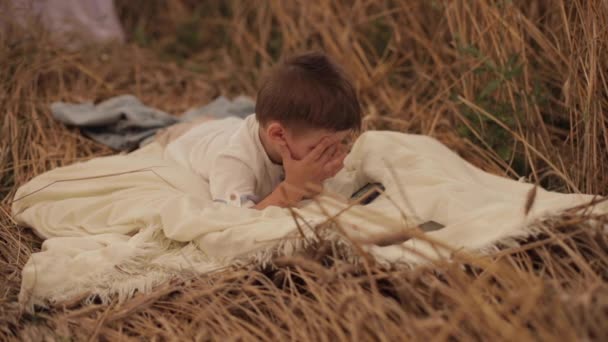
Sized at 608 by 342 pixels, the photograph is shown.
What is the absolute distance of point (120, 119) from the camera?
2516 mm

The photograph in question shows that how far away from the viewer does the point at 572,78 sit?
2006mm

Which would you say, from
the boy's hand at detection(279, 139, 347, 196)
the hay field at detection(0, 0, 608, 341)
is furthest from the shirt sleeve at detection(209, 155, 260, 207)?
the hay field at detection(0, 0, 608, 341)

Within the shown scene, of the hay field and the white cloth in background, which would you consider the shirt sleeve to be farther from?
the hay field

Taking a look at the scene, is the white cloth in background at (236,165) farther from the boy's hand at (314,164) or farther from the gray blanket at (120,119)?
the gray blanket at (120,119)

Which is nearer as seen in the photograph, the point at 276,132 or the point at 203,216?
the point at 203,216

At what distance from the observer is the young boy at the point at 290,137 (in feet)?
5.71

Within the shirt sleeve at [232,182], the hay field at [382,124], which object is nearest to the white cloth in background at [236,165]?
the shirt sleeve at [232,182]

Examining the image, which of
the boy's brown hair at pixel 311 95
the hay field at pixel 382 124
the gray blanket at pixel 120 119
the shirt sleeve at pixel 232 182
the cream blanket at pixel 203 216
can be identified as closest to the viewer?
the hay field at pixel 382 124

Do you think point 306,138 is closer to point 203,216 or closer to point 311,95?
point 311,95

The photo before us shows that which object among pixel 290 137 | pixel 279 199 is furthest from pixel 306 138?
pixel 279 199

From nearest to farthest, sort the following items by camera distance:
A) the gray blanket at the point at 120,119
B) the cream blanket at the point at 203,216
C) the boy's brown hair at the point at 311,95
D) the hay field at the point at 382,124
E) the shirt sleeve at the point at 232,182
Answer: the hay field at the point at 382,124, the cream blanket at the point at 203,216, the boy's brown hair at the point at 311,95, the shirt sleeve at the point at 232,182, the gray blanket at the point at 120,119

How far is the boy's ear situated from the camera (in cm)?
178

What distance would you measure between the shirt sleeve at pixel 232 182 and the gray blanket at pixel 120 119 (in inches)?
23.7

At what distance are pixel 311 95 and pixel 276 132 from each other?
0.45 ft
